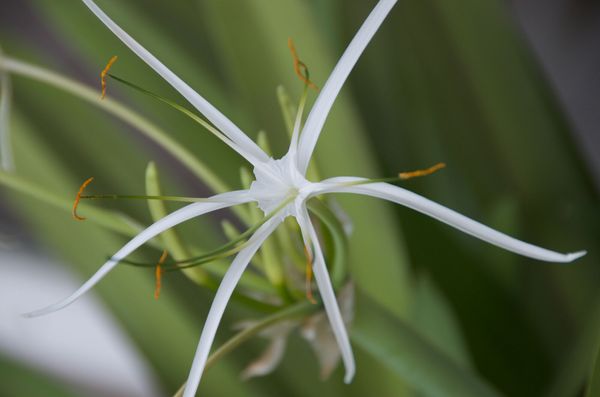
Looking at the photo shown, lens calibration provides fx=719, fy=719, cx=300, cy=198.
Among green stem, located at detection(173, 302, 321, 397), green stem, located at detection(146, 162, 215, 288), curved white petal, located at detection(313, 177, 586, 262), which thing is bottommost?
curved white petal, located at detection(313, 177, 586, 262)

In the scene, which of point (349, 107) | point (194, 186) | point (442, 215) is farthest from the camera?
point (194, 186)

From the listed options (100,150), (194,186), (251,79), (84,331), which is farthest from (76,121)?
(84,331)

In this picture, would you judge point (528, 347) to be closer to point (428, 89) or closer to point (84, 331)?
point (428, 89)

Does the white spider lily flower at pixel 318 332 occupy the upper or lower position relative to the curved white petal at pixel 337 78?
lower

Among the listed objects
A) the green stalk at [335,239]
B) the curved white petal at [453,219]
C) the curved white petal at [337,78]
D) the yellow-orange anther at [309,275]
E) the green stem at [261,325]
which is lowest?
the curved white petal at [453,219]

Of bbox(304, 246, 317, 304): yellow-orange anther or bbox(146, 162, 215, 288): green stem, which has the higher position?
bbox(146, 162, 215, 288): green stem
